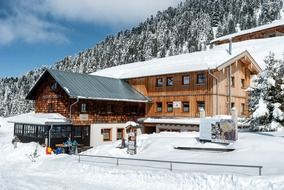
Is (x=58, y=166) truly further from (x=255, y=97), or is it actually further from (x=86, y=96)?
(x=255, y=97)

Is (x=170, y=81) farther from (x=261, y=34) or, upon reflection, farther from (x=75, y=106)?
(x=261, y=34)

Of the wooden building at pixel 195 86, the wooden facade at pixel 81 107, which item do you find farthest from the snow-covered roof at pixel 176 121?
A: the wooden facade at pixel 81 107

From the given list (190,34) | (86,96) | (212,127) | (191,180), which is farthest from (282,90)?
(190,34)

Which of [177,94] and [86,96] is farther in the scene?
[177,94]

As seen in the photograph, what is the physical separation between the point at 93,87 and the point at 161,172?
17.6 meters

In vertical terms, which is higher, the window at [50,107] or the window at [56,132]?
the window at [50,107]

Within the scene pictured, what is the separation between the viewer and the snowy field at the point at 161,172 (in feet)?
45.8

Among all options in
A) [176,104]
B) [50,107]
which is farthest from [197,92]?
[50,107]

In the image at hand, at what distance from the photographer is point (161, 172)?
16.1m

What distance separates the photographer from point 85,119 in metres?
30.2

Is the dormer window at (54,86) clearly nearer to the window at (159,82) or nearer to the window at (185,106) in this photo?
the window at (159,82)

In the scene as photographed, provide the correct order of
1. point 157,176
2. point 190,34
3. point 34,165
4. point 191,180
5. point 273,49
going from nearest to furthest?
point 191,180
point 157,176
point 34,165
point 273,49
point 190,34

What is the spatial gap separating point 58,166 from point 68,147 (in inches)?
267

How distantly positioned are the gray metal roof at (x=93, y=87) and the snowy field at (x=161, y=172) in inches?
298
